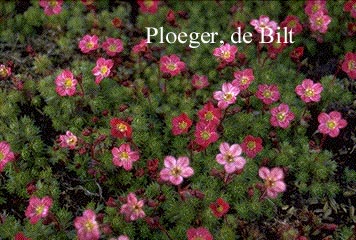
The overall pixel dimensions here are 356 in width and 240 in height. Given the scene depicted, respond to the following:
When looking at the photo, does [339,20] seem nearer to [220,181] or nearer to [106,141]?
[220,181]

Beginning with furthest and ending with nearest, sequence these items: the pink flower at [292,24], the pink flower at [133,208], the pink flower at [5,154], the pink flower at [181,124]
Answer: the pink flower at [292,24] < the pink flower at [181,124] < the pink flower at [5,154] < the pink flower at [133,208]

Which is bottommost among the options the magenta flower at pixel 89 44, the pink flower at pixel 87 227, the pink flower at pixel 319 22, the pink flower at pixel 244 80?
the pink flower at pixel 87 227

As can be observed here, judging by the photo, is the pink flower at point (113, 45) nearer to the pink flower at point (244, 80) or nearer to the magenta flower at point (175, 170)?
the pink flower at point (244, 80)

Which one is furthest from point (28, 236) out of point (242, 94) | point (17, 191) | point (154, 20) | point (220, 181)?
point (154, 20)

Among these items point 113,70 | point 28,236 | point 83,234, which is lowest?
point 28,236

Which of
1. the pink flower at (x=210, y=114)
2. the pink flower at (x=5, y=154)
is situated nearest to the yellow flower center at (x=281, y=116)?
the pink flower at (x=210, y=114)

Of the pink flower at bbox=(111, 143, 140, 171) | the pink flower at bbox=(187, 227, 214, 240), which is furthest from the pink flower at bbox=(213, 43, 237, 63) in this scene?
the pink flower at bbox=(187, 227, 214, 240)

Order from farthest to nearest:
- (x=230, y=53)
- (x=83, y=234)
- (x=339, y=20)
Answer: (x=339, y=20)
(x=230, y=53)
(x=83, y=234)
